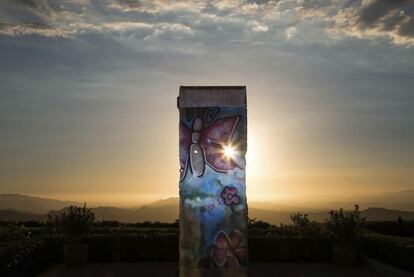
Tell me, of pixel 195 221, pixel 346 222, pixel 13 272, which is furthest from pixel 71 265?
pixel 346 222

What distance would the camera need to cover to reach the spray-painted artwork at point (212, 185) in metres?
15.1

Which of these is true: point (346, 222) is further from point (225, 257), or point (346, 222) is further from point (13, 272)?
point (13, 272)

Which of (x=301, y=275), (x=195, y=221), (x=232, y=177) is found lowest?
(x=301, y=275)

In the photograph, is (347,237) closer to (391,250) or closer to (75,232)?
(391,250)

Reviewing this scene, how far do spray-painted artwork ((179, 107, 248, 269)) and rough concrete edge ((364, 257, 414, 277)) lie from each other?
218 inches

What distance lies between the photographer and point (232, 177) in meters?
15.1

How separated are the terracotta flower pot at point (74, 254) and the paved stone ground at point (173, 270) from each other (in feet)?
0.90

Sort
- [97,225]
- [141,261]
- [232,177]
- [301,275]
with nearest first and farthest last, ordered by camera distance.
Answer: [232,177] < [301,275] < [141,261] < [97,225]

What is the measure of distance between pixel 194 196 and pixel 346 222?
699 centimetres

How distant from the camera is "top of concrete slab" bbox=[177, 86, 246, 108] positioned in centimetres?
1521

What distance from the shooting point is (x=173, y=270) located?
60.7ft

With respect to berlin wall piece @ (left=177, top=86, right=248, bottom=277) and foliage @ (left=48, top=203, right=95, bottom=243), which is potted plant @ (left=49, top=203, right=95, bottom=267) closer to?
foliage @ (left=48, top=203, right=95, bottom=243)

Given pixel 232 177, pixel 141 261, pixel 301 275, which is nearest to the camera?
pixel 232 177

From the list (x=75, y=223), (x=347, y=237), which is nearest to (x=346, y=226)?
(x=347, y=237)
